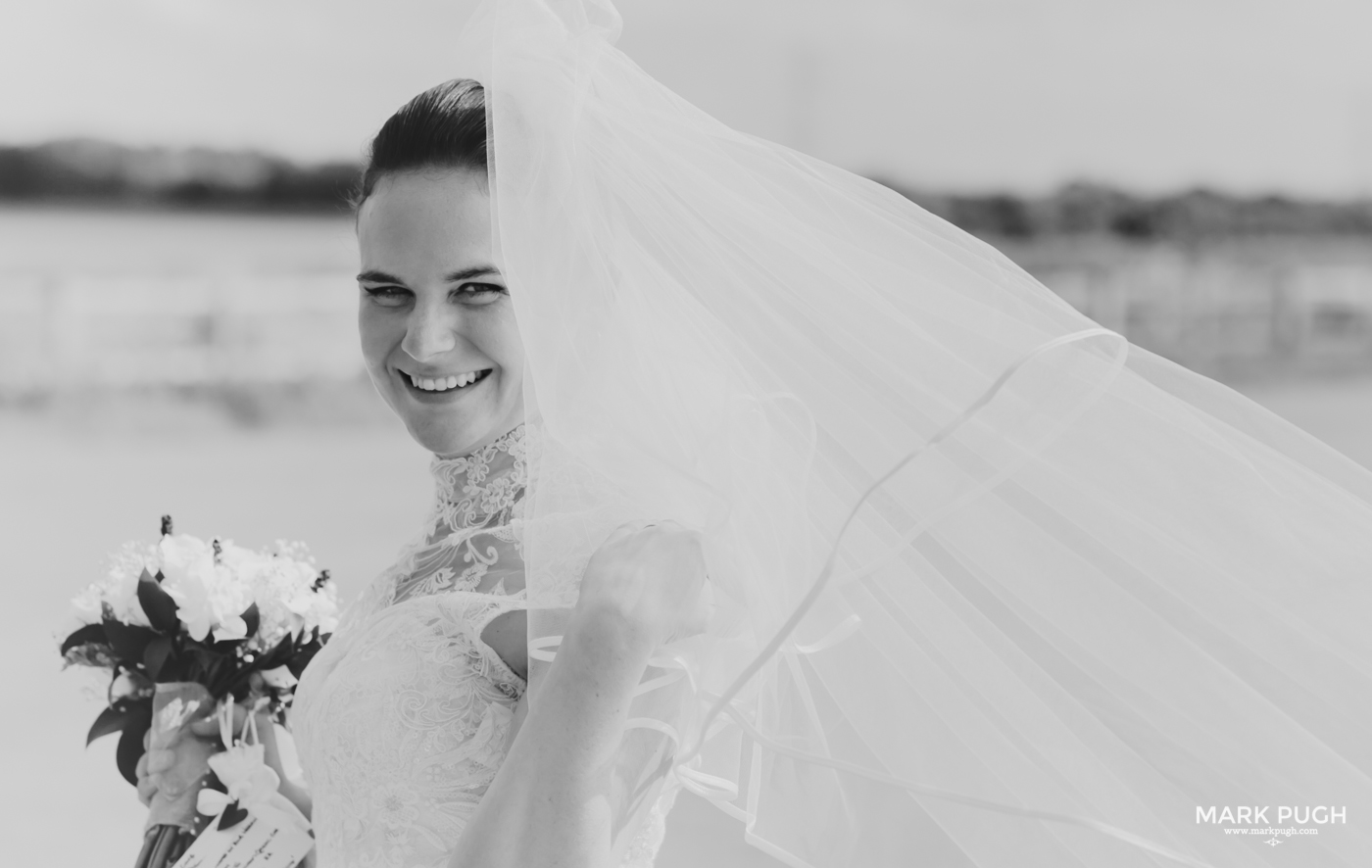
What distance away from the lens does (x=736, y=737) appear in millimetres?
1215

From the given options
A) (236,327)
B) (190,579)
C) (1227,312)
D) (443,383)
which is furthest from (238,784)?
(1227,312)

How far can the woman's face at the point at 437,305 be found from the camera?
1366 millimetres

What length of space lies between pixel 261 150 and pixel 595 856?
26943 millimetres

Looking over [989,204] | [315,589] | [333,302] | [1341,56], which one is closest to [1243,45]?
[1341,56]

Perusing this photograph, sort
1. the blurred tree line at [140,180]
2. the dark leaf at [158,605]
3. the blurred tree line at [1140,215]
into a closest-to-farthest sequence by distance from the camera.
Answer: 1. the dark leaf at [158,605]
2. the blurred tree line at [140,180]
3. the blurred tree line at [1140,215]

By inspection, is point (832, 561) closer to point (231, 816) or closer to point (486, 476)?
point (486, 476)

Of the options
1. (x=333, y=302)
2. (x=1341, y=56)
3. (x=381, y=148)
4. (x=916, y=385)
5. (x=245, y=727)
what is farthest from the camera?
(x=1341, y=56)

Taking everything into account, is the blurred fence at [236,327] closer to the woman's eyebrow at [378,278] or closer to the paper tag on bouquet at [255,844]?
the paper tag on bouquet at [255,844]

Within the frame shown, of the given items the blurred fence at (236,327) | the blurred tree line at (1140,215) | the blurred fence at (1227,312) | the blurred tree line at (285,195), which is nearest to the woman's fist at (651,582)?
the blurred fence at (236,327)

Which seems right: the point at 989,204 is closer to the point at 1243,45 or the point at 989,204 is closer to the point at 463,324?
the point at 1243,45

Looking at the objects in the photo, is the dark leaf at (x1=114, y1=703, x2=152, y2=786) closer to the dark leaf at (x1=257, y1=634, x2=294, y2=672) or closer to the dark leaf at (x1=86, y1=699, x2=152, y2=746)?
the dark leaf at (x1=86, y1=699, x2=152, y2=746)

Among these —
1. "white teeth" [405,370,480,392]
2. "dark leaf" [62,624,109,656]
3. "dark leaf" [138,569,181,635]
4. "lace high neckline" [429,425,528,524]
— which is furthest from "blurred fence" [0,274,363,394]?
"white teeth" [405,370,480,392]

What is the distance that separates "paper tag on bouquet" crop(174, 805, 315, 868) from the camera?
5.59 ft

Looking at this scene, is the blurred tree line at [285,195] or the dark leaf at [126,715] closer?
the dark leaf at [126,715]
